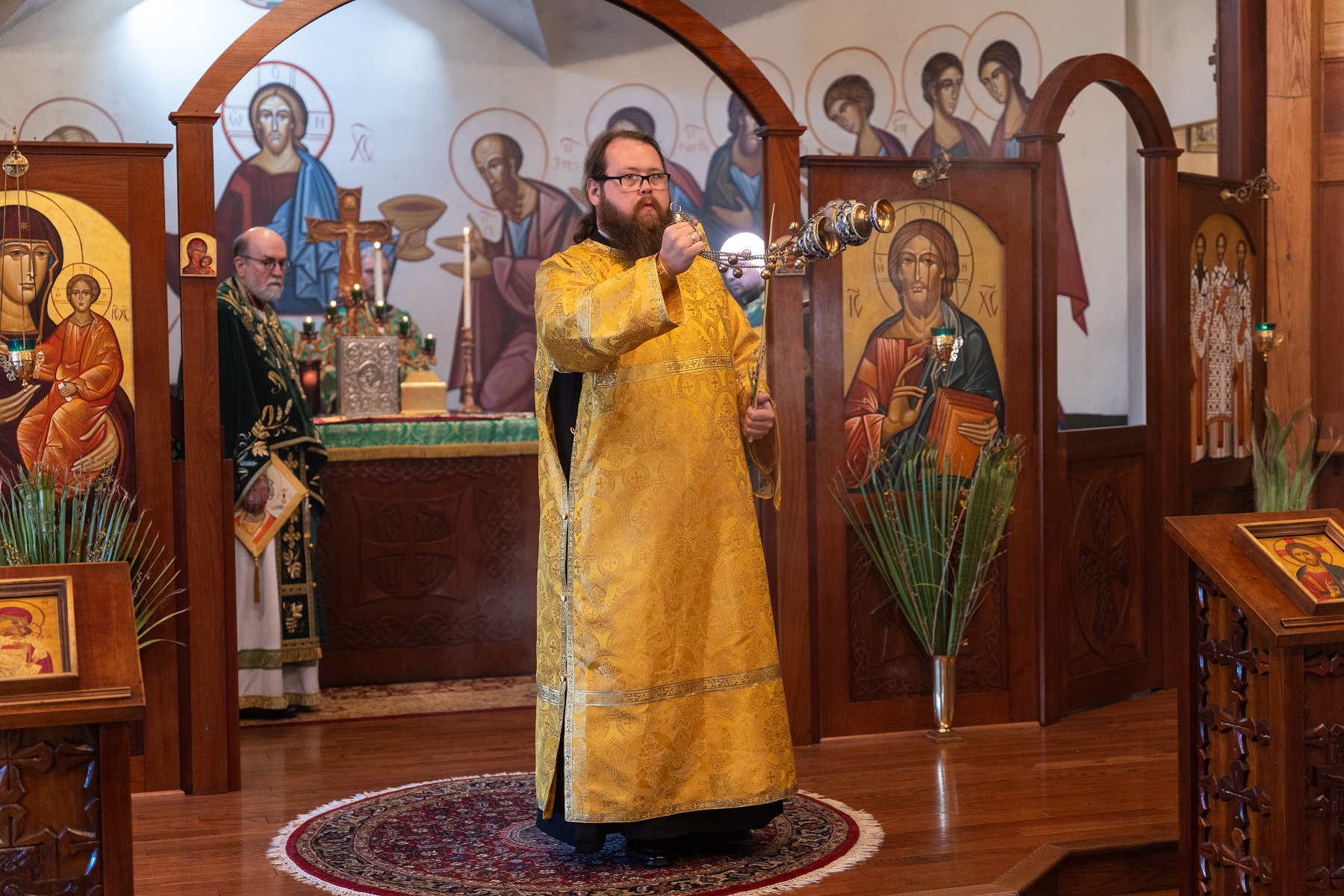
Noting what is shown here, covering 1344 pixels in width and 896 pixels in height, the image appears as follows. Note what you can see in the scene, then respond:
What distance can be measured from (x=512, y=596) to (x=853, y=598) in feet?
6.15

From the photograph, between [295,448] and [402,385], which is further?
[402,385]

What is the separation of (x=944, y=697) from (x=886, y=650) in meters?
0.26

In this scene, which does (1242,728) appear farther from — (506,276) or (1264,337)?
(506,276)

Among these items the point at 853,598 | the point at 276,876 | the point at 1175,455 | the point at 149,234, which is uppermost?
the point at 149,234

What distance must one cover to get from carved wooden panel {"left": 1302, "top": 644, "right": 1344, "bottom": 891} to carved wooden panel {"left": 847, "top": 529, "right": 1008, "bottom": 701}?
221cm

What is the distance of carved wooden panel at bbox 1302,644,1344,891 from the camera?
296cm

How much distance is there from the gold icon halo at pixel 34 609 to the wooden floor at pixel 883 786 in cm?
123

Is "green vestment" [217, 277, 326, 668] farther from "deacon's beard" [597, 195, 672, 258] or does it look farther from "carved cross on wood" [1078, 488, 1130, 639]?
"carved cross on wood" [1078, 488, 1130, 639]

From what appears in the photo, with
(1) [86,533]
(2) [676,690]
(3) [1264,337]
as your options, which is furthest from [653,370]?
(3) [1264,337]

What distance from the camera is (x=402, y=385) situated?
6617mm

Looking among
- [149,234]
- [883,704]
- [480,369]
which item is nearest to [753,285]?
[480,369]

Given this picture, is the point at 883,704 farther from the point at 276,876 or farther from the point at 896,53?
the point at 896,53

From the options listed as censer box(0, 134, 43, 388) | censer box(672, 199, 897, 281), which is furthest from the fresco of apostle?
censer box(672, 199, 897, 281)

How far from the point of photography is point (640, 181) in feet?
11.7
